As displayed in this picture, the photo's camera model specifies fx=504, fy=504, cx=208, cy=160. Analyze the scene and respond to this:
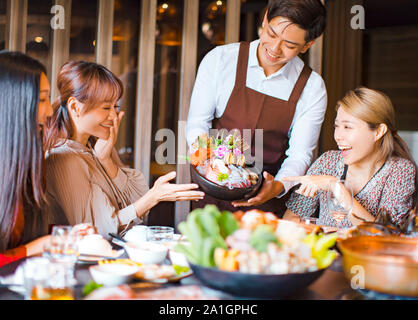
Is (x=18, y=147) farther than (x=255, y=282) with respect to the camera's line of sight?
Yes

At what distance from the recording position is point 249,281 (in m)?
1.01

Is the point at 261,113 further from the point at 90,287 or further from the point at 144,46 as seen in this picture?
the point at 90,287

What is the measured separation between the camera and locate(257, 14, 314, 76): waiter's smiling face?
230 centimetres

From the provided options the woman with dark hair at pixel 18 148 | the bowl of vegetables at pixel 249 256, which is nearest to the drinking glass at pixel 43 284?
the bowl of vegetables at pixel 249 256

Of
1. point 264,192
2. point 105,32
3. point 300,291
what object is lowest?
point 300,291

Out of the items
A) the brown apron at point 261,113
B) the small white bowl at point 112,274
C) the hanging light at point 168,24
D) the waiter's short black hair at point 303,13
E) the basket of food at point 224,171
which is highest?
the hanging light at point 168,24

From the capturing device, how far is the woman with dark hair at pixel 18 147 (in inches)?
54.7

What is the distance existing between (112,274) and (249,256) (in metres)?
0.31

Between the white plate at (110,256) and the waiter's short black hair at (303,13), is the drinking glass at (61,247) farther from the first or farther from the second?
the waiter's short black hair at (303,13)

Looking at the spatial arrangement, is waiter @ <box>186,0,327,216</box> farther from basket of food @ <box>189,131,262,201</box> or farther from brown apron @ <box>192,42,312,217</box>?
basket of food @ <box>189,131,262,201</box>

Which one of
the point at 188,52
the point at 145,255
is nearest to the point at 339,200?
the point at 145,255

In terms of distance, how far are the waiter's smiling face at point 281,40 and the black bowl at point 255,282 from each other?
58.3 inches

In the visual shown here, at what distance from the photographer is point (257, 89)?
8.61 feet
